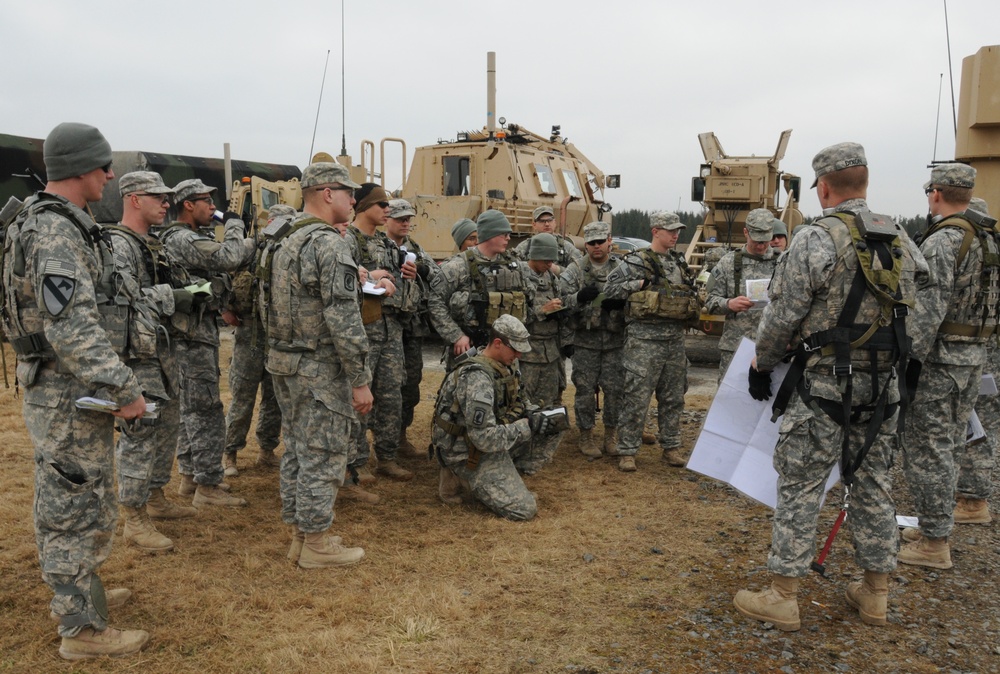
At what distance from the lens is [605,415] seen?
6.62 metres

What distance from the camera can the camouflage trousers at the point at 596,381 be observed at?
21.2ft

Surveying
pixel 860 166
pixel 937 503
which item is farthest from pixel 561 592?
pixel 860 166

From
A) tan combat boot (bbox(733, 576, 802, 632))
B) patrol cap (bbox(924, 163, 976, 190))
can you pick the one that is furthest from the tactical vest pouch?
patrol cap (bbox(924, 163, 976, 190))

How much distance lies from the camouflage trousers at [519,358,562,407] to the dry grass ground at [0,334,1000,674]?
3.81 feet

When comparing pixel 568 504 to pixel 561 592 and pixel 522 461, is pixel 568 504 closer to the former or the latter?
pixel 522 461

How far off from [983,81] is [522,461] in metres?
5.01

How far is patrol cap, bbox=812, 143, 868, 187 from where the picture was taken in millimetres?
3352

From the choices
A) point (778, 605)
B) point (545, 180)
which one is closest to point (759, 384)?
point (778, 605)

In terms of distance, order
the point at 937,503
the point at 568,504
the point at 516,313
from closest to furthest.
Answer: the point at 937,503 < the point at 568,504 < the point at 516,313

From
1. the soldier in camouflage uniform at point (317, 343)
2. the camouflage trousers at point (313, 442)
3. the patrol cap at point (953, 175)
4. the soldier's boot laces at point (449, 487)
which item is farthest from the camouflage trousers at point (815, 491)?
the soldier's boot laces at point (449, 487)

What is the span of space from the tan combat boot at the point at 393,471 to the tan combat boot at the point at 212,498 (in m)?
1.11

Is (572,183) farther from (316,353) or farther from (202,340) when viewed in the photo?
(316,353)

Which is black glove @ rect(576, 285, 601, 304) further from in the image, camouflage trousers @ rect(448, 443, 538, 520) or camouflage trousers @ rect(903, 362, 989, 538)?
camouflage trousers @ rect(903, 362, 989, 538)

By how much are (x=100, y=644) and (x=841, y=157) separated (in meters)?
3.80
